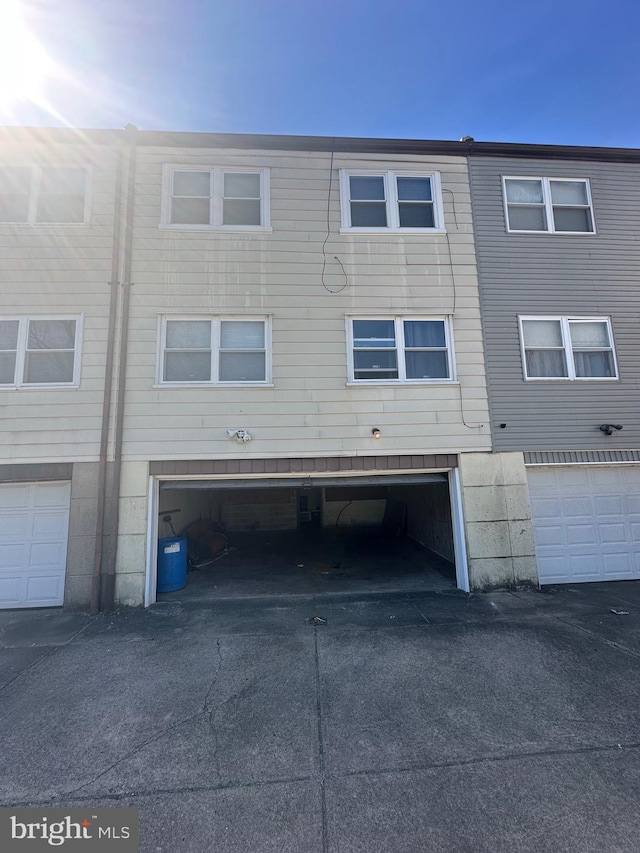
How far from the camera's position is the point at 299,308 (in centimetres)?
742

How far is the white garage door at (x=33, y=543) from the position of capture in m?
6.63

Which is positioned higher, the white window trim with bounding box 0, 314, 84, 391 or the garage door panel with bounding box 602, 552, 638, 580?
the white window trim with bounding box 0, 314, 84, 391

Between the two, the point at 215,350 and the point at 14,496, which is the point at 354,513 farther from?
the point at 14,496

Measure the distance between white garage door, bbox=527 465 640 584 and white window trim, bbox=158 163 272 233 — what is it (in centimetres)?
740

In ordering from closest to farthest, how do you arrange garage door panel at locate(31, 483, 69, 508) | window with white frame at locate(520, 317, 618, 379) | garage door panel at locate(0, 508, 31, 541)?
garage door panel at locate(0, 508, 31, 541) < garage door panel at locate(31, 483, 69, 508) < window with white frame at locate(520, 317, 618, 379)

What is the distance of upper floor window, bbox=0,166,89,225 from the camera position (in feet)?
23.9

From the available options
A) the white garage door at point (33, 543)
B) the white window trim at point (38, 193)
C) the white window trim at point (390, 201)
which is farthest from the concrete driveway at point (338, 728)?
the white window trim at point (390, 201)

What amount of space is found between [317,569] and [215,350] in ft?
17.6

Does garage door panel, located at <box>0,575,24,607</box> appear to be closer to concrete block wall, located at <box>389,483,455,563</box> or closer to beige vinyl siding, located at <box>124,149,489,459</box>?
beige vinyl siding, located at <box>124,149,489,459</box>


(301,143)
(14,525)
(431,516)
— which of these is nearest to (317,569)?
(431,516)

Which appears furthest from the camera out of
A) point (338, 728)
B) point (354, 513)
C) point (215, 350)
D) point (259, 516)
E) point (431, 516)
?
point (354, 513)

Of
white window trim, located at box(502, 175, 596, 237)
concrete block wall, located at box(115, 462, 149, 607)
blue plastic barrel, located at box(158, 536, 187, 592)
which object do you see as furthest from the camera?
white window trim, located at box(502, 175, 596, 237)

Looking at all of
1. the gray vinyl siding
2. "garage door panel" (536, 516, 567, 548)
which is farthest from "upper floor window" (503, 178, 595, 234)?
"garage door panel" (536, 516, 567, 548)

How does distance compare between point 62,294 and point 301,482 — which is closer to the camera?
point 62,294
